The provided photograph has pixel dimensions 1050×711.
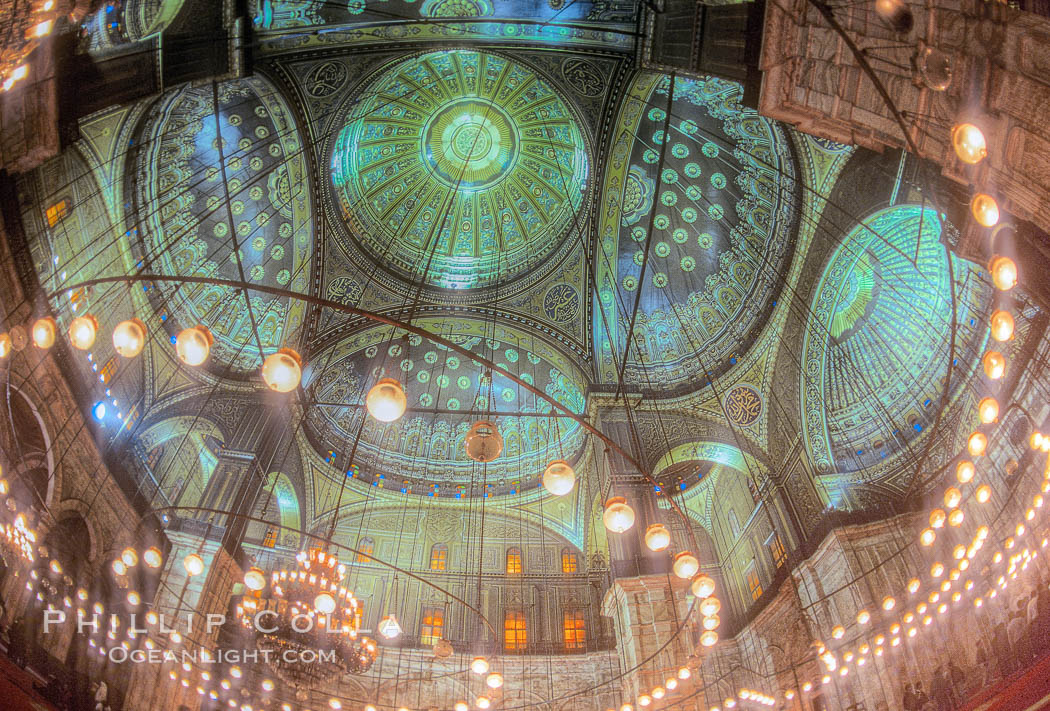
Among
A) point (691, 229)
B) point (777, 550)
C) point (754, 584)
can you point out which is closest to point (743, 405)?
point (777, 550)

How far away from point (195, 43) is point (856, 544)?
11272 millimetres

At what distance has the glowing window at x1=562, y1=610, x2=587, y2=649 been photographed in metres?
13.0

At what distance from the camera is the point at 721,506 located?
517 inches

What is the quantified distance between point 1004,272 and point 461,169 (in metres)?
11.3

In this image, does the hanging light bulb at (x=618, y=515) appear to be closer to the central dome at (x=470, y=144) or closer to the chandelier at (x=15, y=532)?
the chandelier at (x=15, y=532)

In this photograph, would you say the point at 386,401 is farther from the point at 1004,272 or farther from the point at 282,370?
the point at 1004,272

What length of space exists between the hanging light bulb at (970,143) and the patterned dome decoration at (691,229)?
228 inches

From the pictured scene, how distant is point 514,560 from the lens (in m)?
14.3

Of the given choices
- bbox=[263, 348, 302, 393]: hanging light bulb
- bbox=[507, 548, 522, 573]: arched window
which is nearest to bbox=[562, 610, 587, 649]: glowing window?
bbox=[507, 548, 522, 573]: arched window

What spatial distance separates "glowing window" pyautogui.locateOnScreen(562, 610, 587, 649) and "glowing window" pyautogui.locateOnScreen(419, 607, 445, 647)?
2816 mm

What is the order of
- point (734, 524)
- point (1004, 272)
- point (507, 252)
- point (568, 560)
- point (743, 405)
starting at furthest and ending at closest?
point (568, 560)
point (507, 252)
point (734, 524)
point (743, 405)
point (1004, 272)

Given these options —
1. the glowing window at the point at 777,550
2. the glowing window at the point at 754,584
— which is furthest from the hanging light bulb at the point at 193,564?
the glowing window at the point at 754,584

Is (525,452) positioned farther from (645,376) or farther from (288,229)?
(288,229)

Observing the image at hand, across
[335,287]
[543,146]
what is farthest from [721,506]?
[335,287]
